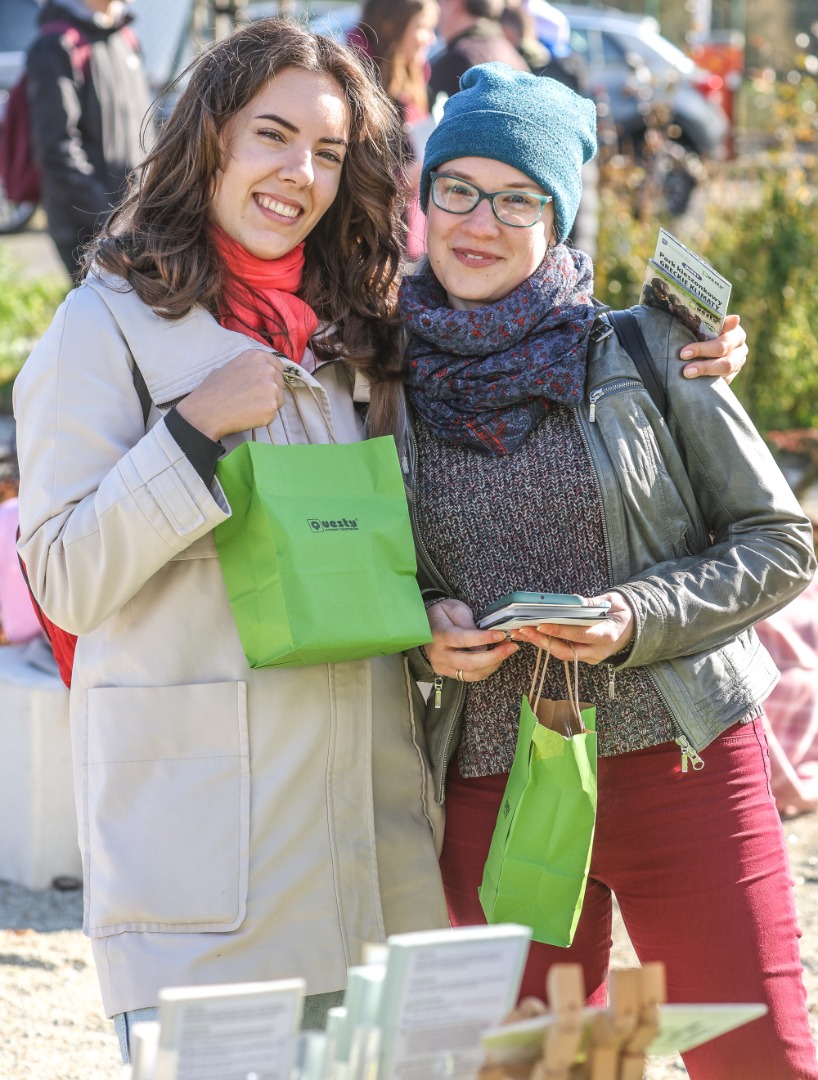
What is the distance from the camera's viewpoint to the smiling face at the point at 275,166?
7.50ft

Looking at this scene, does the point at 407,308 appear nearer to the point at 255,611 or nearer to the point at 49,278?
the point at 255,611

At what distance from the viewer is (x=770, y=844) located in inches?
88.9

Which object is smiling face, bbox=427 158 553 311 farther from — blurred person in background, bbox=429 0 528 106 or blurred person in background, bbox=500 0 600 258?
blurred person in background, bbox=500 0 600 258

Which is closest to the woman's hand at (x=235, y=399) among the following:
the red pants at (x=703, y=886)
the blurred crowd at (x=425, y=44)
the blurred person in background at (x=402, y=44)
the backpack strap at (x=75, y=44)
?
the red pants at (x=703, y=886)

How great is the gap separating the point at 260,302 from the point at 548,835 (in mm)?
1012

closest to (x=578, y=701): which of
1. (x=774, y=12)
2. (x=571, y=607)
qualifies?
(x=571, y=607)

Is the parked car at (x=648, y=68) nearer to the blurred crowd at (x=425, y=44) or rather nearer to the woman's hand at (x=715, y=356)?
the blurred crowd at (x=425, y=44)

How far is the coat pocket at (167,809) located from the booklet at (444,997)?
0.78m

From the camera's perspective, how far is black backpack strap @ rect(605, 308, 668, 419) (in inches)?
91.2

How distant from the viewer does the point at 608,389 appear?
2.30 metres

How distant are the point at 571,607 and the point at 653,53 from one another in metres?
13.4

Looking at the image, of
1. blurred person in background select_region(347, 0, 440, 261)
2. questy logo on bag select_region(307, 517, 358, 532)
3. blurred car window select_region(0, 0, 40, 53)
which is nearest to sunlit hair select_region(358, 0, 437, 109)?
blurred person in background select_region(347, 0, 440, 261)

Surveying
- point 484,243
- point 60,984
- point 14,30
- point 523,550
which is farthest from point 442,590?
point 14,30

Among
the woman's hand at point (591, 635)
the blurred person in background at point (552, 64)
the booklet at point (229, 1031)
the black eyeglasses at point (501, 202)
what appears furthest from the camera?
the blurred person in background at point (552, 64)
